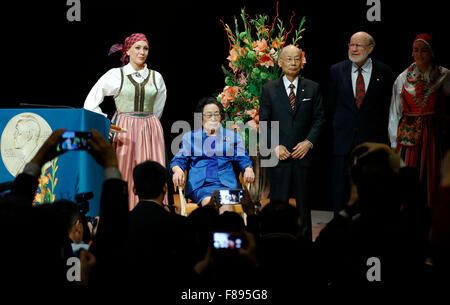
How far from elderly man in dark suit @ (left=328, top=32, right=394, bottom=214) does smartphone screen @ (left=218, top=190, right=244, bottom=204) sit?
78 centimetres

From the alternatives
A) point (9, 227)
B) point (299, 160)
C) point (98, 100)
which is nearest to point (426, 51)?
point (299, 160)

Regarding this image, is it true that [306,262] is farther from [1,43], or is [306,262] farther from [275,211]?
[1,43]

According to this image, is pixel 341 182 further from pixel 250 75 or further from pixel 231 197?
pixel 250 75

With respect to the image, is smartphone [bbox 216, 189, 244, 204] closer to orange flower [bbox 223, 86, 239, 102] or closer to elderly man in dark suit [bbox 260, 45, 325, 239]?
elderly man in dark suit [bbox 260, 45, 325, 239]

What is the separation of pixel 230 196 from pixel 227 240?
66.4 inches

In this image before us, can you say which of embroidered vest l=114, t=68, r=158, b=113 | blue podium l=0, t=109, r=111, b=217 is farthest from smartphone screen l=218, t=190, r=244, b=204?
embroidered vest l=114, t=68, r=158, b=113

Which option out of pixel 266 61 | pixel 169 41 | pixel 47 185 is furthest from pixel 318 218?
pixel 47 185

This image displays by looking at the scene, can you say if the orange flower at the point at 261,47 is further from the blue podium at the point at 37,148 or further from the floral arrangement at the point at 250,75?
the blue podium at the point at 37,148

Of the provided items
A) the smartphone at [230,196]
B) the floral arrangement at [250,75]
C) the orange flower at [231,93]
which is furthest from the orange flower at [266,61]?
the smartphone at [230,196]

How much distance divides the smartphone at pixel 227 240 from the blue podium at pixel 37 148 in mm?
1977

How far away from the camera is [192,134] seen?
4.41 meters

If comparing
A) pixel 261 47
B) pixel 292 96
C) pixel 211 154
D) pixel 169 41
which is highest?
pixel 169 41

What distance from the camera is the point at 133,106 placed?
176 inches
